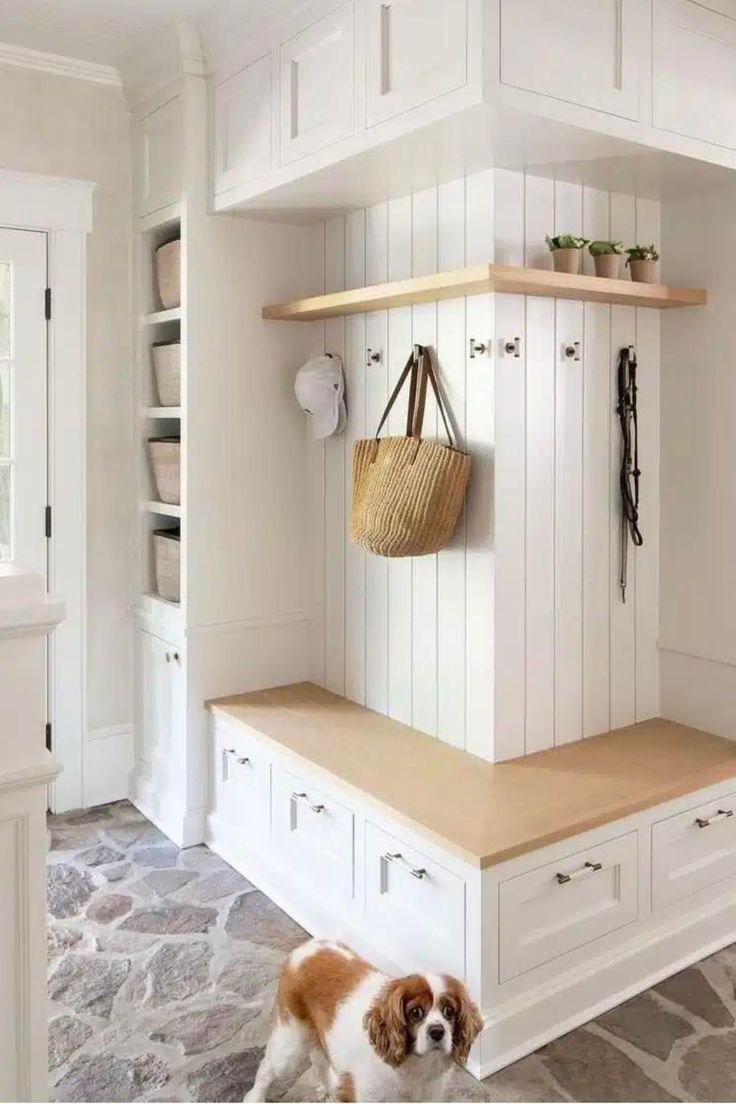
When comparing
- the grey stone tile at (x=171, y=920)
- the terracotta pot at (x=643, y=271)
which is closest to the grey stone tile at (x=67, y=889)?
the grey stone tile at (x=171, y=920)

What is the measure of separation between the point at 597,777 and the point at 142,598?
1.74 meters

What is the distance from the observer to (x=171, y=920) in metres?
2.78

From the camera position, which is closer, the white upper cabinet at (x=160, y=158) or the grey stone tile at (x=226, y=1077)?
the grey stone tile at (x=226, y=1077)

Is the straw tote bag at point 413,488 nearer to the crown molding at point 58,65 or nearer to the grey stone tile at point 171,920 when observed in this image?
the grey stone tile at point 171,920

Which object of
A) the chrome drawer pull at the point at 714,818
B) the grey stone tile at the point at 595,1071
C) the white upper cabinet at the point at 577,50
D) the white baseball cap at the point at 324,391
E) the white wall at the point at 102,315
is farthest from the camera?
the white wall at the point at 102,315

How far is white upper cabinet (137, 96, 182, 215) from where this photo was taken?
3.20 m

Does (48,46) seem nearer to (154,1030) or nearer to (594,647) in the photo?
(594,647)

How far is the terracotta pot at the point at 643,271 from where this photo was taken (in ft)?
9.30

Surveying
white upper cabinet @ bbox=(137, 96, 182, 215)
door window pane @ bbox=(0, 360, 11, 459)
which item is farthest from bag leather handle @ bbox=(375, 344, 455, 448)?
door window pane @ bbox=(0, 360, 11, 459)

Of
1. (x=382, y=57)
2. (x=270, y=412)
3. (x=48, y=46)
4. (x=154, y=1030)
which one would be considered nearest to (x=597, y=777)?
(x=154, y=1030)

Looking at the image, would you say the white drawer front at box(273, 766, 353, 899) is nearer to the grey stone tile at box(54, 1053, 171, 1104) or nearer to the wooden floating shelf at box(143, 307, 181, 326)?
the grey stone tile at box(54, 1053, 171, 1104)

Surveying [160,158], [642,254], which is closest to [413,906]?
[642,254]

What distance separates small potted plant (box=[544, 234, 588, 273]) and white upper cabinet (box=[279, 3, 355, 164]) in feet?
1.99

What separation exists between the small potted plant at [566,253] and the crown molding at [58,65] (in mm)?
1743
